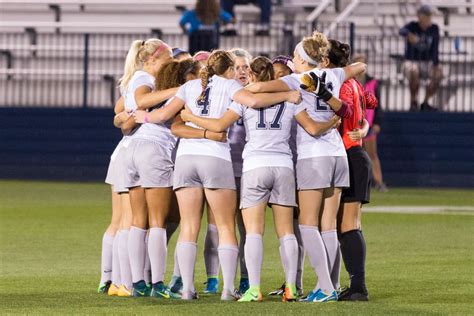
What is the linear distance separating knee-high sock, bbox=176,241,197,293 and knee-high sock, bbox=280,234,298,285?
2.34 feet

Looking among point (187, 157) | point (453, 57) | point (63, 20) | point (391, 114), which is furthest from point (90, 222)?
point (63, 20)

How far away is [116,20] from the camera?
3045 cm

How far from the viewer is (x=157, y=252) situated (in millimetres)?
10734

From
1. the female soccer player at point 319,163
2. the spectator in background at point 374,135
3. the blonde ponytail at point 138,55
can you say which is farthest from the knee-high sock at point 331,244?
the spectator in background at point 374,135

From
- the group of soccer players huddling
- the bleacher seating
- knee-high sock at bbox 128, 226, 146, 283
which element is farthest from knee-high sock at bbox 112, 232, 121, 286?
the bleacher seating

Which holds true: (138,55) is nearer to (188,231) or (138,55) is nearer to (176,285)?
(188,231)

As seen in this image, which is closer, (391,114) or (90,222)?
(90,222)

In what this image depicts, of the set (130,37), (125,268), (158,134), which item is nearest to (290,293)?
(125,268)

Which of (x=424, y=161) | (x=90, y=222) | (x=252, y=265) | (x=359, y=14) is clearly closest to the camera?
(x=252, y=265)

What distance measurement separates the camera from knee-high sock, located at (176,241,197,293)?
34.6 feet

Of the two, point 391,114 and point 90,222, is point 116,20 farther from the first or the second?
point 90,222

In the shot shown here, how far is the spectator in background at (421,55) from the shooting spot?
84.2ft

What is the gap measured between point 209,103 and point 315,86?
0.89m

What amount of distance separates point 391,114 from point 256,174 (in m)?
15.5
